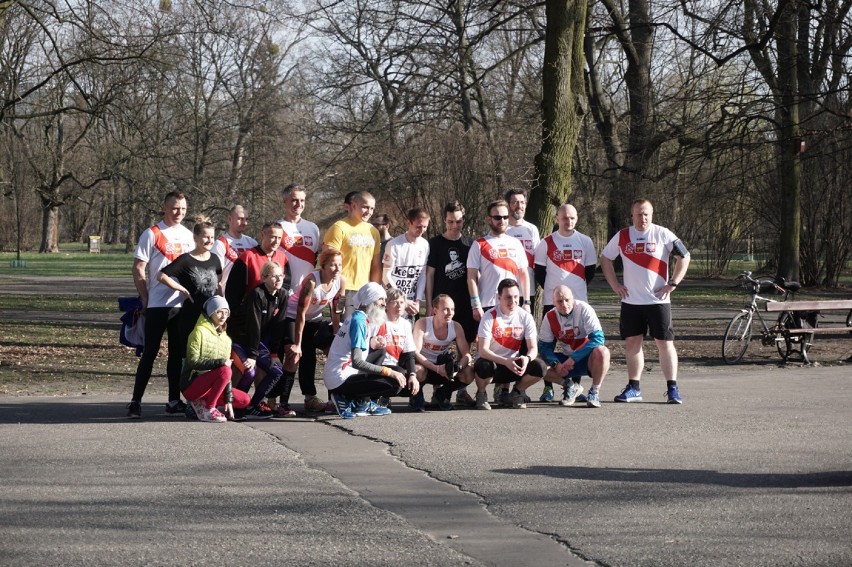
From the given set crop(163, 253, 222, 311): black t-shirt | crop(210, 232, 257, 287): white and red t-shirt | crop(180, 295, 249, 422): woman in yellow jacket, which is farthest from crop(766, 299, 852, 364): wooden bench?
crop(180, 295, 249, 422): woman in yellow jacket

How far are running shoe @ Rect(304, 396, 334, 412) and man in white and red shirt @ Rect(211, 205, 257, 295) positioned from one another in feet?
4.41

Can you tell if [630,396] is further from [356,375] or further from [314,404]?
[314,404]

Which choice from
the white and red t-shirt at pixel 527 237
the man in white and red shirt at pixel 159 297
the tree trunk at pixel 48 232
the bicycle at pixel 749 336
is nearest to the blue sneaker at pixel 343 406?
the man in white and red shirt at pixel 159 297

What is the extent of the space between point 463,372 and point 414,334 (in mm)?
605

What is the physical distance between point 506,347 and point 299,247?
7.54ft

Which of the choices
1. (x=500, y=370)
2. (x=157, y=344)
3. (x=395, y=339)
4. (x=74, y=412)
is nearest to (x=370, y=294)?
(x=395, y=339)

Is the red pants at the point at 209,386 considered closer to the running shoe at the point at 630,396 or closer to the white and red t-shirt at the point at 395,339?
the white and red t-shirt at the point at 395,339

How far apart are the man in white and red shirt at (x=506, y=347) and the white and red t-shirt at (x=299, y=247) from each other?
1864 mm

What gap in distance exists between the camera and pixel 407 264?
1156cm

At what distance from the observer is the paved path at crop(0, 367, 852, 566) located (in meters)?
5.47

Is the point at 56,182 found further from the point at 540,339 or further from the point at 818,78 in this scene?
the point at 540,339

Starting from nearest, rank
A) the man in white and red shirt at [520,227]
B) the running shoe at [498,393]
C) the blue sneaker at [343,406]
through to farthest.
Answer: the blue sneaker at [343,406]
the running shoe at [498,393]
the man in white and red shirt at [520,227]

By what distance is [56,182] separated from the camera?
41062 millimetres

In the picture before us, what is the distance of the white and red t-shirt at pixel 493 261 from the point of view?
11.3 meters
